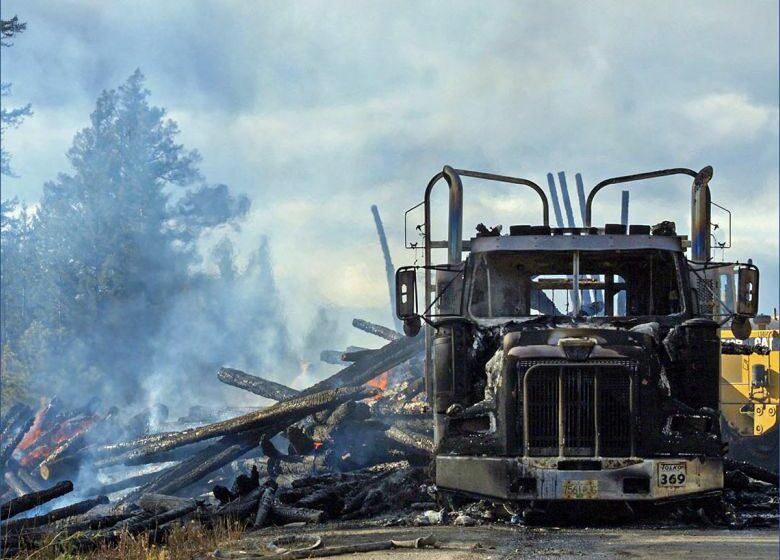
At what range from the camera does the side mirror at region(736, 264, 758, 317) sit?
12.7 metres

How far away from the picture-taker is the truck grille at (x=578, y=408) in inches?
469

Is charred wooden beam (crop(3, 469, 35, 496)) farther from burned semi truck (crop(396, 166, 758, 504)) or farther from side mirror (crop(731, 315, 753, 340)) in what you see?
side mirror (crop(731, 315, 753, 340))

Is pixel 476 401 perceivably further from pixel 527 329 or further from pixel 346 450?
pixel 346 450

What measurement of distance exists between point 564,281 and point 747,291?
199 cm

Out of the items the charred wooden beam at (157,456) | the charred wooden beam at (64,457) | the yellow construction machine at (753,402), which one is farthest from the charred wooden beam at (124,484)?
the yellow construction machine at (753,402)

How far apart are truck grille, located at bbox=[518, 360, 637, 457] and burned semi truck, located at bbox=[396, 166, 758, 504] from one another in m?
0.01

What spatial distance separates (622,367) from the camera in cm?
1192

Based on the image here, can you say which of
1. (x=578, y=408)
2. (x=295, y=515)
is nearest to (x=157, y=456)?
(x=295, y=515)

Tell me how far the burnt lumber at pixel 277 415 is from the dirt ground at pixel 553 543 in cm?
749

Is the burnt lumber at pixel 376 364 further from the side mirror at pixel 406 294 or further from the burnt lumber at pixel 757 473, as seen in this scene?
the side mirror at pixel 406 294

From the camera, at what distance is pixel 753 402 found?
25.2 metres

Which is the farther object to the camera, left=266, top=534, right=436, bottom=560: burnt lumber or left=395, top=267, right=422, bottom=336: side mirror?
left=395, top=267, right=422, bottom=336: side mirror

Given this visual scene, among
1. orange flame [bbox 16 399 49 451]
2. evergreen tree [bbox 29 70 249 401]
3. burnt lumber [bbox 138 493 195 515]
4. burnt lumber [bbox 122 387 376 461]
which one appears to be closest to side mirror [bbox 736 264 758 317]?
burnt lumber [bbox 138 493 195 515]

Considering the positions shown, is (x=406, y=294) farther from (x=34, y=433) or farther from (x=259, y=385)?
(x=34, y=433)
